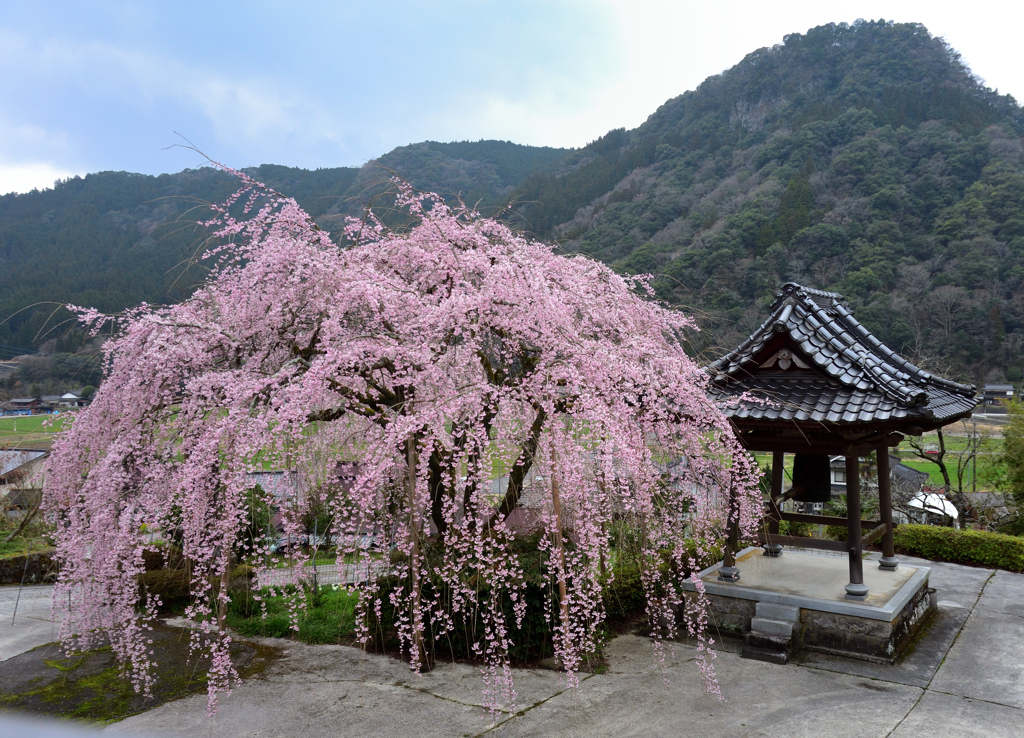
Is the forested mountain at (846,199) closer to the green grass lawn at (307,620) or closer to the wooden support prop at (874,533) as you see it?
the wooden support prop at (874,533)

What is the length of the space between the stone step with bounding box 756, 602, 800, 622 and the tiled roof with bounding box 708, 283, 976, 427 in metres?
1.89

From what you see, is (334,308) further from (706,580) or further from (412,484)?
(706,580)

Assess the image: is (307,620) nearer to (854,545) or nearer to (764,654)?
(764,654)

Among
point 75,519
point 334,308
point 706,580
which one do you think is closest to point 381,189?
point 334,308

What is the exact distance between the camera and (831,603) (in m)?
5.95

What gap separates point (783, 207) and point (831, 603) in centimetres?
3227

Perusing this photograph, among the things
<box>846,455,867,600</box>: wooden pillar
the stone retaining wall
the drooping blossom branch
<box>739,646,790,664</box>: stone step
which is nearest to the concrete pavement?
the stone retaining wall

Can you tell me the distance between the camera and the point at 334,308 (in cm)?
487

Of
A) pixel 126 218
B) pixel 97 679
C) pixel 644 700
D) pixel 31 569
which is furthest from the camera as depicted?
pixel 126 218

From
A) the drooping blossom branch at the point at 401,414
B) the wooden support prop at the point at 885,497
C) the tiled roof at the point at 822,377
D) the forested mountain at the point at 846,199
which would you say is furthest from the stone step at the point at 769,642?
the forested mountain at the point at 846,199

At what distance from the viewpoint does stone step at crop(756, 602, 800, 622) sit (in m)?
5.99

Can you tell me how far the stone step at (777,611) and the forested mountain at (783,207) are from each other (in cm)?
895

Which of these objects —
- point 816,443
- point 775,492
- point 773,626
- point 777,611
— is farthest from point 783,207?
point 773,626

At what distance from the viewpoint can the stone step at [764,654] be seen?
18.9 feet
